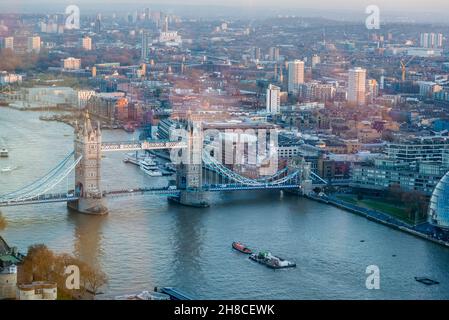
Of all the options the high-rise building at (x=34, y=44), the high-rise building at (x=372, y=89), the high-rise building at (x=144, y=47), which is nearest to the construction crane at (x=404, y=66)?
the high-rise building at (x=372, y=89)

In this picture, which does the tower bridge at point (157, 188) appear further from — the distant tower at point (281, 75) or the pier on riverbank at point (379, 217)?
the distant tower at point (281, 75)

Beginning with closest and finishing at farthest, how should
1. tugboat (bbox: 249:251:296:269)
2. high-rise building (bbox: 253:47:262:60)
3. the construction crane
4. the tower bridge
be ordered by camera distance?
tugboat (bbox: 249:251:296:269) → the tower bridge → the construction crane → high-rise building (bbox: 253:47:262:60)

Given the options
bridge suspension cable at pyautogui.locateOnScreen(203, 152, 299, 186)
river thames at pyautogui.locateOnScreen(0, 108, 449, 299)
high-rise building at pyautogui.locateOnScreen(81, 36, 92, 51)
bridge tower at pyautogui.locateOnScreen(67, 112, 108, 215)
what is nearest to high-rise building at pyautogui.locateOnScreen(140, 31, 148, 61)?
high-rise building at pyautogui.locateOnScreen(81, 36, 92, 51)

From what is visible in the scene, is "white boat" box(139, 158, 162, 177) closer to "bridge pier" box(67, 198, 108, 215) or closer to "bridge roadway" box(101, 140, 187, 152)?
"bridge roadway" box(101, 140, 187, 152)

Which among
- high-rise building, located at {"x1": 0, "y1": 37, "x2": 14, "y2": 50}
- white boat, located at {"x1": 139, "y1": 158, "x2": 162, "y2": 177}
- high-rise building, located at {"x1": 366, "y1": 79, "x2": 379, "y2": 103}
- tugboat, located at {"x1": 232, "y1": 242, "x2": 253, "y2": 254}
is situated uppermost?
high-rise building, located at {"x1": 0, "y1": 37, "x2": 14, "y2": 50}

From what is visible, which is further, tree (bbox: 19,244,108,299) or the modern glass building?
the modern glass building

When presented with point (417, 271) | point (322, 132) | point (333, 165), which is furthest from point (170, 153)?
point (417, 271)

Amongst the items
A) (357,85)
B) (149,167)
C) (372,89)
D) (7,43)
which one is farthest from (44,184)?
(372,89)

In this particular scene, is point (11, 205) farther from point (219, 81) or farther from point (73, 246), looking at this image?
point (219, 81)
